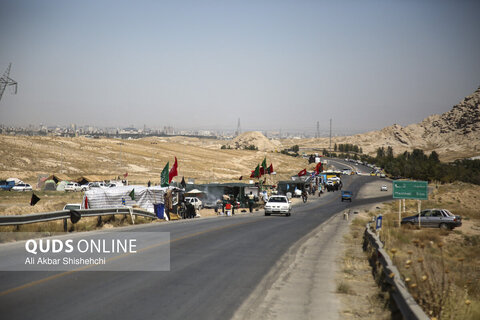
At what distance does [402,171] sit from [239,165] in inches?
1859

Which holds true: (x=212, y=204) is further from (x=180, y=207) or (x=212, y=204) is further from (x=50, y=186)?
(x=50, y=186)

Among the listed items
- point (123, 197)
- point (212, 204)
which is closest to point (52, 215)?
point (123, 197)

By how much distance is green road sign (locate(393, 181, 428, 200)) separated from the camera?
103 ft

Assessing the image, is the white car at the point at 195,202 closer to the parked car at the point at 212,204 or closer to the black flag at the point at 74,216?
the parked car at the point at 212,204

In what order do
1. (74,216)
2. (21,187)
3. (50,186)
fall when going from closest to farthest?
(74,216) → (21,187) → (50,186)

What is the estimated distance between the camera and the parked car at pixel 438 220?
1351 inches

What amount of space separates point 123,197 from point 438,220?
887 inches

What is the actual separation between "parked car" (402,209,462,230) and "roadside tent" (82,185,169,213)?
1865 centimetres

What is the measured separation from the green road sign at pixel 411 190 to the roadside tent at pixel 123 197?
1606cm

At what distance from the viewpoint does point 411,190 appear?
31.6 meters

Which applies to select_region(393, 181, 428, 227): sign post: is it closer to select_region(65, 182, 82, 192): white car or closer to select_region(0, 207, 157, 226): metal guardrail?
select_region(0, 207, 157, 226): metal guardrail

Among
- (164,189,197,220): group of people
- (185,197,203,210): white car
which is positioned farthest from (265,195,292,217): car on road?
(185,197,203,210): white car

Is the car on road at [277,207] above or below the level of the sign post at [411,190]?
below

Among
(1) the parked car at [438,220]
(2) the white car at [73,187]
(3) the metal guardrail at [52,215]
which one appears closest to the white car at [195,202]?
(3) the metal guardrail at [52,215]
